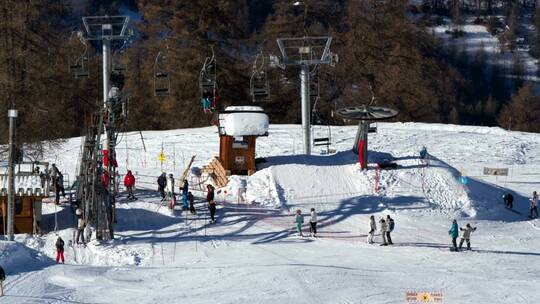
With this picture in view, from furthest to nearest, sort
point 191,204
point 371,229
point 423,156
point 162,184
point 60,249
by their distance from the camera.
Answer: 1. point 423,156
2. point 162,184
3. point 191,204
4. point 371,229
5. point 60,249

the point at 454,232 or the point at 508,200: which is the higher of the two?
the point at 508,200

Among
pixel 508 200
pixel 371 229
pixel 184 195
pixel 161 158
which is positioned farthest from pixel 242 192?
pixel 508 200

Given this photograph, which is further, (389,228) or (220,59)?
(220,59)

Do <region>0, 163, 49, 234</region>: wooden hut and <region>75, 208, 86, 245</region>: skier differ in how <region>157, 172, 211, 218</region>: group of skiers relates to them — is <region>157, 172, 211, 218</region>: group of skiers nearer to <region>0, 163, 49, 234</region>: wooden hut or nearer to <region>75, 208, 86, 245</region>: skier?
<region>75, 208, 86, 245</region>: skier

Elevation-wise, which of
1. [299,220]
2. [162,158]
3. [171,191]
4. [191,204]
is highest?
[162,158]

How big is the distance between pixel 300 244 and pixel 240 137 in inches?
342

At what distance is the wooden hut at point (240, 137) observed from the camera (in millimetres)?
37500

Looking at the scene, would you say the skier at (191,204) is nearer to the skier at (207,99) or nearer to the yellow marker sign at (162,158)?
the skier at (207,99)

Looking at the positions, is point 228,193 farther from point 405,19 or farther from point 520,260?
point 405,19

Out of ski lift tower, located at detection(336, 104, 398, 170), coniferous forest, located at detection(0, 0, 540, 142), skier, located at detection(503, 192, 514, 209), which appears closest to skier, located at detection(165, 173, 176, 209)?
ski lift tower, located at detection(336, 104, 398, 170)

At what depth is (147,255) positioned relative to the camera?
94.7 ft

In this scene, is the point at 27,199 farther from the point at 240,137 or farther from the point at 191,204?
the point at 240,137

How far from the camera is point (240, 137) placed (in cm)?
3762

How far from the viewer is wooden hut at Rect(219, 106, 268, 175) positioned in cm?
3750
